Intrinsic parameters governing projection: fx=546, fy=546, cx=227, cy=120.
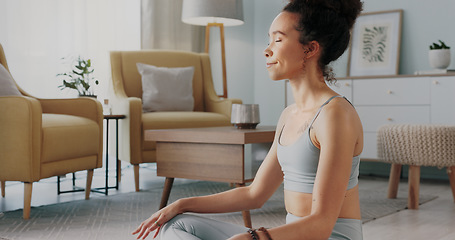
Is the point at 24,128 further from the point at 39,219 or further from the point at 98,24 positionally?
the point at 98,24

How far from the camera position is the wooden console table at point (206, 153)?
2406mm

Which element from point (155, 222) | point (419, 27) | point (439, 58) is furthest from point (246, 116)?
point (419, 27)

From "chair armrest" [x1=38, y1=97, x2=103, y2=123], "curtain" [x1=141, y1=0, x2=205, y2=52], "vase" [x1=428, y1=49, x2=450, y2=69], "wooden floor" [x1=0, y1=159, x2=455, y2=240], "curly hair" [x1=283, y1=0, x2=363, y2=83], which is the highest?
"curtain" [x1=141, y1=0, x2=205, y2=52]

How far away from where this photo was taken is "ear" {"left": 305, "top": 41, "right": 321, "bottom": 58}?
0.96 metres

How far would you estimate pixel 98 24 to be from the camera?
4488 mm

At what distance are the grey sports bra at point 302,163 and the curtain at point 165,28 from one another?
3.99 metres

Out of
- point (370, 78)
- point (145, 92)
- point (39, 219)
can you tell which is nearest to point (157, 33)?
point (145, 92)

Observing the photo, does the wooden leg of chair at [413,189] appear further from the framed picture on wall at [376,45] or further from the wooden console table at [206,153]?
the framed picture on wall at [376,45]

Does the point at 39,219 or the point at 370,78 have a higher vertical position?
the point at 370,78

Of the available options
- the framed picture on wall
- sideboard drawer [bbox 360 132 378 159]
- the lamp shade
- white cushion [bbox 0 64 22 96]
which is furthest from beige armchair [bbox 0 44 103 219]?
the framed picture on wall

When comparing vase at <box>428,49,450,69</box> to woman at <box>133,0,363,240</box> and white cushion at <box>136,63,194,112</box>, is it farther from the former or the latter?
woman at <box>133,0,363,240</box>

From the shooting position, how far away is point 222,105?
4.13 meters

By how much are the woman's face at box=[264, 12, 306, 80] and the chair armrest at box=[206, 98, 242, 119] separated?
299cm

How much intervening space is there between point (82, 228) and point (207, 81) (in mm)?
2226
